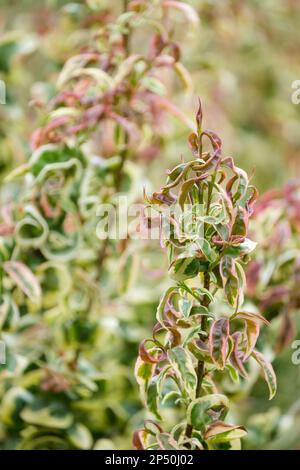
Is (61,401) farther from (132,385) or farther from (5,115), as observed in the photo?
(5,115)

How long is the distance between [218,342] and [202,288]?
5 centimetres

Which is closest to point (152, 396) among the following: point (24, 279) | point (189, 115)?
point (24, 279)

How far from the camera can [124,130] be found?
104cm

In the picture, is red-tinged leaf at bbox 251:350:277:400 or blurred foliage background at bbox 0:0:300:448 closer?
red-tinged leaf at bbox 251:350:277:400

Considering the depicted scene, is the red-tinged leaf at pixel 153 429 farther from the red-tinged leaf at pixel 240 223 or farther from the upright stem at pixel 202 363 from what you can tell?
the red-tinged leaf at pixel 240 223

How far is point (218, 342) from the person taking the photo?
0.73 metres

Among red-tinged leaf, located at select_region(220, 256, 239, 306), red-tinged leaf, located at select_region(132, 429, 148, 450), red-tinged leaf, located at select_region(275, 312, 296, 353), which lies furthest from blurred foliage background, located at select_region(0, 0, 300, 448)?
red-tinged leaf, located at select_region(220, 256, 239, 306)

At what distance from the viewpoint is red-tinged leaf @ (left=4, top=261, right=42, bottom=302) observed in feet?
3.18

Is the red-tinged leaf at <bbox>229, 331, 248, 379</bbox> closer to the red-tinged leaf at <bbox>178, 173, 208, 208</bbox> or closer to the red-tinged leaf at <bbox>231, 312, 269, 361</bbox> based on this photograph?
the red-tinged leaf at <bbox>231, 312, 269, 361</bbox>

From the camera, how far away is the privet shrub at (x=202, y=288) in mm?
721

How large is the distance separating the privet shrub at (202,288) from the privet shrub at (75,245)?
0.26 metres

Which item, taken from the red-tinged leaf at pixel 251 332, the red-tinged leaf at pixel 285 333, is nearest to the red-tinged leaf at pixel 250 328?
the red-tinged leaf at pixel 251 332

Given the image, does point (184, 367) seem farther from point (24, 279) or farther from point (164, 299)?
point (24, 279)

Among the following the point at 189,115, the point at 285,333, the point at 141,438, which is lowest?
the point at 141,438
